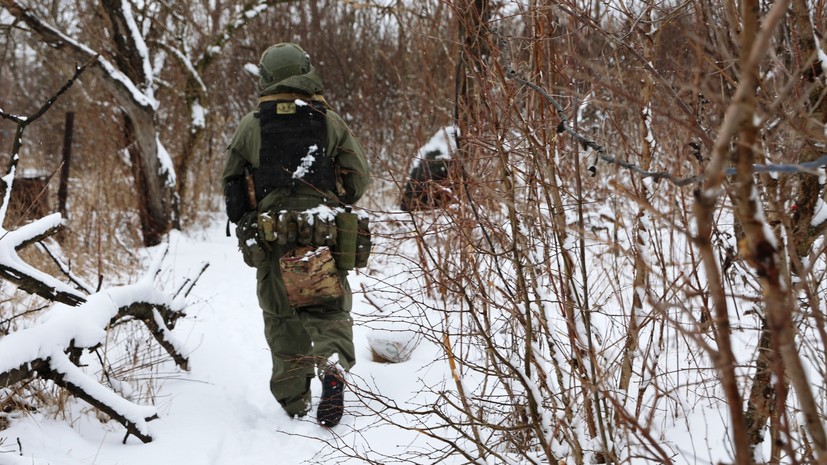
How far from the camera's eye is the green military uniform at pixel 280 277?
3.29 metres

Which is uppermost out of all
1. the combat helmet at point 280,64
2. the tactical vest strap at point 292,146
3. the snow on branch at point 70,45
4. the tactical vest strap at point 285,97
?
the snow on branch at point 70,45

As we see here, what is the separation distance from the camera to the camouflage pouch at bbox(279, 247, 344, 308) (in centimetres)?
322

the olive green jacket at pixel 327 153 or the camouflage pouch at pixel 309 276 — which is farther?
the olive green jacket at pixel 327 153

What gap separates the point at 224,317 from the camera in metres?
5.14

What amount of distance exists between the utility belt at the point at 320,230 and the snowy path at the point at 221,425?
64 cm

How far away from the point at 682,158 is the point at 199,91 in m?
7.56

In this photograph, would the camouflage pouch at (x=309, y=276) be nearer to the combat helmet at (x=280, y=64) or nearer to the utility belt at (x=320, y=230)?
the utility belt at (x=320, y=230)

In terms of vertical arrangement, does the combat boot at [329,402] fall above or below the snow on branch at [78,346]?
below

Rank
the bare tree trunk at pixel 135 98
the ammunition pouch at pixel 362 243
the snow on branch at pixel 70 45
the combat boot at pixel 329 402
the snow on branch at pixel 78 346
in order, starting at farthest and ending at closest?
the bare tree trunk at pixel 135 98
the snow on branch at pixel 70 45
the ammunition pouch at pixel 362 243
the combat boot at pixel 329 402
the snow on branch at pixel 78 346

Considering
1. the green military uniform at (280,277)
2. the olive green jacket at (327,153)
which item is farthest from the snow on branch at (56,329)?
the olive green jacket at (327,153)

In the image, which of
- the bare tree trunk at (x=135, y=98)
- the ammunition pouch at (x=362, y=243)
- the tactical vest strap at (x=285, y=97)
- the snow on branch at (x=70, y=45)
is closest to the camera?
the tactical vest strap at (x=285, y=97)

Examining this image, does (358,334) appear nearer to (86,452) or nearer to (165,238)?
(86,452)

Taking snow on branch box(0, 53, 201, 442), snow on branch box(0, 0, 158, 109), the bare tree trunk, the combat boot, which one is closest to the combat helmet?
snow on branch box(0, 53, 201, 442)

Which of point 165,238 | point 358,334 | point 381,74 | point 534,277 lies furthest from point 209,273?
point 381,74
